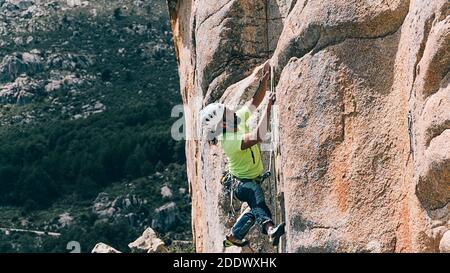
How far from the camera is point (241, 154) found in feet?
48.3

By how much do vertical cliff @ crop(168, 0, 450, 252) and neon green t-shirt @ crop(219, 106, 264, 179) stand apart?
0.37m

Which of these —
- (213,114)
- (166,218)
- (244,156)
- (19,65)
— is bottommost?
(166,218)

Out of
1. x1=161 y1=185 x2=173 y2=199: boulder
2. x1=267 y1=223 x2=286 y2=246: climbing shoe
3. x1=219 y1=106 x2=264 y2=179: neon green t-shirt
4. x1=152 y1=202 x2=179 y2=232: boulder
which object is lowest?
x1=152 y1=202 x2=179 y2=232: boulder

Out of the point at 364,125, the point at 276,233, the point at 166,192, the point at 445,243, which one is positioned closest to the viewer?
the point at 445,243

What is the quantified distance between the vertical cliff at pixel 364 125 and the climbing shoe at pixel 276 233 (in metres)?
0.14

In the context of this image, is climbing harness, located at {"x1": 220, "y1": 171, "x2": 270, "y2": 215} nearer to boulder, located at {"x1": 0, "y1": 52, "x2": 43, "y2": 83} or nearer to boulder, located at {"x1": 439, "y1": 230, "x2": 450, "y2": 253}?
boulder, located at {"x1": 439, "y1": 230, "x2": 450, "y2": 253}

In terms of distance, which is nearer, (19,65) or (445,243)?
(445,243)

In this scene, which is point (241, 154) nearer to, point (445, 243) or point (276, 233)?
point (276, 233)

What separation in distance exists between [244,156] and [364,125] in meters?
2.18

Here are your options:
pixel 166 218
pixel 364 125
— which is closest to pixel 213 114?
pixel 364 125

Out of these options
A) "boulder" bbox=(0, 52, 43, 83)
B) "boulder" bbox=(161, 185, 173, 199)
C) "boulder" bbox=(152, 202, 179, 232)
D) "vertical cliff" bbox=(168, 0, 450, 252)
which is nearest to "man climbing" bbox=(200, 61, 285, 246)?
"vertical cliff" bbox=(168, 0, 450, 252)

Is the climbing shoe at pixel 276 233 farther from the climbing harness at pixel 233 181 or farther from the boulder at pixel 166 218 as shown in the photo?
the boulder at pixel 166 218

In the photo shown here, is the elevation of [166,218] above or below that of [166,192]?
below

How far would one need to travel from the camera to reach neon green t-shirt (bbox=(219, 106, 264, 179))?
47.6 ft
